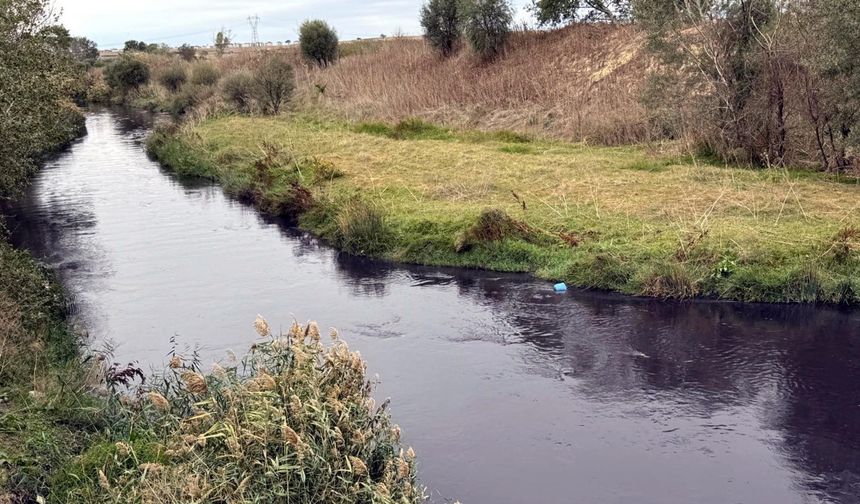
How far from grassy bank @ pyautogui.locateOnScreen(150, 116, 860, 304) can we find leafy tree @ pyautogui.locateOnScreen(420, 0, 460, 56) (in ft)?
52.0

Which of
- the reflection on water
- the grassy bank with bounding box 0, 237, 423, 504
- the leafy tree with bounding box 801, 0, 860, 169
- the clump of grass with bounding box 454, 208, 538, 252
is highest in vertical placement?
the leafy tree with bounding box 801, 0, 860, 169

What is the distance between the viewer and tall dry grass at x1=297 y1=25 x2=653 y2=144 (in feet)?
83.4

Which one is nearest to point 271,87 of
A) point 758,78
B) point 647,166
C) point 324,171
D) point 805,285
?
point 324,171

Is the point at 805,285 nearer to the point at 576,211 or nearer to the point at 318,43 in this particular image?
the point at 576,211

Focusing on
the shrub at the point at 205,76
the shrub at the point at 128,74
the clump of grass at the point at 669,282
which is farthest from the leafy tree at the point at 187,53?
the clump of grass at the point at 669,282

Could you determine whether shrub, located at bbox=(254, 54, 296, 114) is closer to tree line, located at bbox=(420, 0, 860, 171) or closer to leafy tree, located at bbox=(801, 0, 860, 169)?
tree line, located at bbox=(420, 0, 860, 171)

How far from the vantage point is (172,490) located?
624cm

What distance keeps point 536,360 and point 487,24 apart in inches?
1109

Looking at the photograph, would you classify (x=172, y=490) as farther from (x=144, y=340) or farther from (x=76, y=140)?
(x=76, y=140)

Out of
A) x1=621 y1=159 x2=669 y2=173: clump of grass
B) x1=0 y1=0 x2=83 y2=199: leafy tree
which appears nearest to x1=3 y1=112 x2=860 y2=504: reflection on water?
x1=0 y1=0 x2=83 y2=199: leafy tree

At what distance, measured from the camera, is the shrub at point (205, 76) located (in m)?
47.3

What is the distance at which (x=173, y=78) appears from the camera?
53.2 m

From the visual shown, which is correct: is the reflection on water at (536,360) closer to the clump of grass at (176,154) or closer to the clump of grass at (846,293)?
the clump of grass at (846,293)

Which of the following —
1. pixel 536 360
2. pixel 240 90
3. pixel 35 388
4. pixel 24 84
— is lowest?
pixel 536 360
